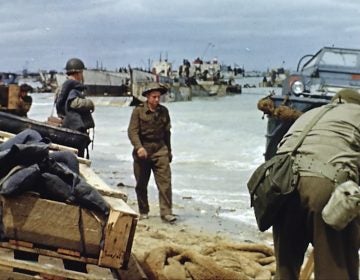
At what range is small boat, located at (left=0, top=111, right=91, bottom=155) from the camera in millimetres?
5930

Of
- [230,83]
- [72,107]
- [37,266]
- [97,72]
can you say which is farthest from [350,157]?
[230,83]

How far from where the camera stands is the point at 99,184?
4.65 metres

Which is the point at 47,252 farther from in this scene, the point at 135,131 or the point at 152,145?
the point at 152,145

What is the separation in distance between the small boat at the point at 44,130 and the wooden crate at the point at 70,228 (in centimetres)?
209

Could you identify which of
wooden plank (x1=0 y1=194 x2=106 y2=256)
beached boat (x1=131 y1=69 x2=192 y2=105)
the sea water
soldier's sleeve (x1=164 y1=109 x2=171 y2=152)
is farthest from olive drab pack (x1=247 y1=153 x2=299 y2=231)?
beached boat (x1=131 y1=69 x2=192 y2=105)

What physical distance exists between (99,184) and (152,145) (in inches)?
198

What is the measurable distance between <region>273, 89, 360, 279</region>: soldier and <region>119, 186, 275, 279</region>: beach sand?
87 centimetres

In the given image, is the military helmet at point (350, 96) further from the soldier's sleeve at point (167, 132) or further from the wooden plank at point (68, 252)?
the soldier's sleeve at point (167, 132)

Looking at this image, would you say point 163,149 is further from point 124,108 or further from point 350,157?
point 124,108

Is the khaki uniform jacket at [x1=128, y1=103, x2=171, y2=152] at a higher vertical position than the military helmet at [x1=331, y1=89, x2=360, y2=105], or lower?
lower

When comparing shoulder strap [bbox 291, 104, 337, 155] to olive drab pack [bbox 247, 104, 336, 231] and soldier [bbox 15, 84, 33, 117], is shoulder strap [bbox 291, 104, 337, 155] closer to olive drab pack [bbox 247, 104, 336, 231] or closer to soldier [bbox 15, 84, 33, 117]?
olive drab pack [bbox 247, 104, 336, 231]

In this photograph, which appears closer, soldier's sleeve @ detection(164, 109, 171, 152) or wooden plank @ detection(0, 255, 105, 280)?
wooden plank @ detection(0, 255, 105, 280)

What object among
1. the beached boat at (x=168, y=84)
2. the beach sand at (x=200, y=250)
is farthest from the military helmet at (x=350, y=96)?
the beached boat at (x=168, y=84)

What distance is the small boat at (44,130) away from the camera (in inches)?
233
